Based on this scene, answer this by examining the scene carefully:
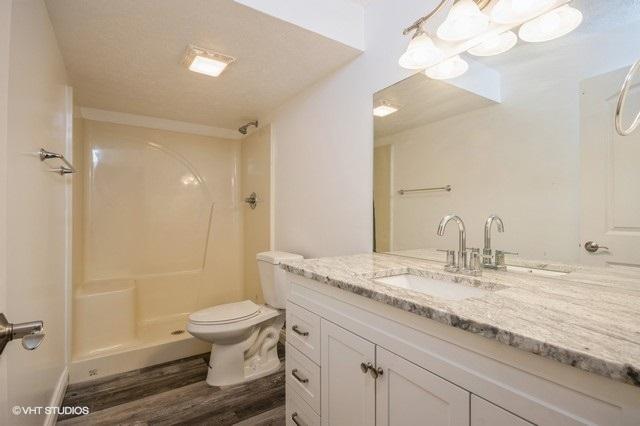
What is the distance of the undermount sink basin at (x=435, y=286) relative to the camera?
3.47 ft

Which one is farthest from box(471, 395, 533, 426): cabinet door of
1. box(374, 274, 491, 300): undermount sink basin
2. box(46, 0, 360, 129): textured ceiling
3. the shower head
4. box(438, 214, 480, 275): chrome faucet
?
the shower head

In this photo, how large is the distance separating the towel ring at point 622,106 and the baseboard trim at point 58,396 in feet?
8.55

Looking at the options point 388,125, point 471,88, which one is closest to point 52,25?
point 388,125

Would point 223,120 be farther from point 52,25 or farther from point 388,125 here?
point 388,125

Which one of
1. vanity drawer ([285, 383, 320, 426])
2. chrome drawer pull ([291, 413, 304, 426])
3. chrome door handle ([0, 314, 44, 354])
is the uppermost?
chrome door handle ([0, 314, 44, 354])

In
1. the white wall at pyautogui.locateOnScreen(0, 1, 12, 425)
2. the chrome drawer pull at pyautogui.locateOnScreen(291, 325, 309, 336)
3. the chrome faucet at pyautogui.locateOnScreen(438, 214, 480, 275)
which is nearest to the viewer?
the white wall at pyautogui.locateOnScreen(0, 1, 12, 425)

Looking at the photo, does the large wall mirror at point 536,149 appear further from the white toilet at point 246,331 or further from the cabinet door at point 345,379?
the white toilet at point 246,331

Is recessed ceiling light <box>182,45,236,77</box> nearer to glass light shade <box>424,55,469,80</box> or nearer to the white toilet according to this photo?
glass light shade <box>424,55,469,80</box>

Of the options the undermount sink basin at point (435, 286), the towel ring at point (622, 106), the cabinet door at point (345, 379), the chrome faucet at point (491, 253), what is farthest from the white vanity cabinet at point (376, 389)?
the towel ring at point (622, 106)

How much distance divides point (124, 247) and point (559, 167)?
3.22 m

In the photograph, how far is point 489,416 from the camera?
0.62 m

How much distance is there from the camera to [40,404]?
138 centimetres

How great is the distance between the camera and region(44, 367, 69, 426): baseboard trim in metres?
1.54

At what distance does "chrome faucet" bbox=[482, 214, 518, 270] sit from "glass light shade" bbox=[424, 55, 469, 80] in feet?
2.16
